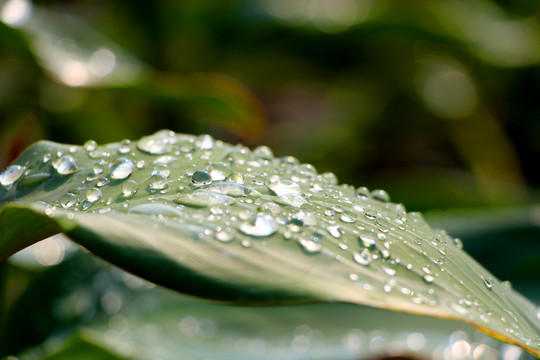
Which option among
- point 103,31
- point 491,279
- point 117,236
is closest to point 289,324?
point 491,279

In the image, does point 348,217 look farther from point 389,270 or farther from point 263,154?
point 263,154

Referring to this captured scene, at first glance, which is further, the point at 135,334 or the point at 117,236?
the point at 135,334

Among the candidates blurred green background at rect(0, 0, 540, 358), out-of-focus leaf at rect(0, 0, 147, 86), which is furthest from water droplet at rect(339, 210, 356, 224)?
out-of-focus leaf at rect(0, 0, 147, 86)

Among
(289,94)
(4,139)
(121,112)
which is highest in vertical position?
(289,94)

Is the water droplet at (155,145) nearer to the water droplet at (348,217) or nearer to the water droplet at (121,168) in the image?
the water droplet at (121,168)

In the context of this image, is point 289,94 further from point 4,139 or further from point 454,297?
point 454,297
